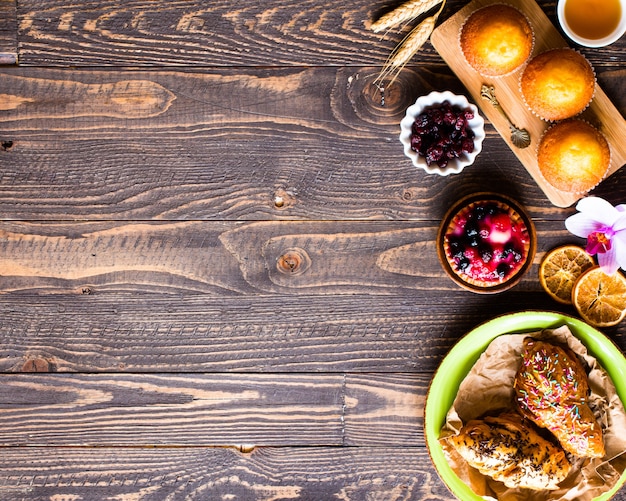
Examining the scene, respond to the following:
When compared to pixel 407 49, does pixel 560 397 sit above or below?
below

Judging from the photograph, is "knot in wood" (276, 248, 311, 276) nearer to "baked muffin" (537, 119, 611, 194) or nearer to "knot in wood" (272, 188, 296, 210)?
"knot in wood" (272, 188, 296, 210)

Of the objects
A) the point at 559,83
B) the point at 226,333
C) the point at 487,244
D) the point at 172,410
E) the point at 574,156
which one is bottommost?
the point at 172,410

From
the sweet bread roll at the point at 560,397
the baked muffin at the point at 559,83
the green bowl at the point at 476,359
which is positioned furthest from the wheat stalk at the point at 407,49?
the sweet bread roll at the point at 560,397

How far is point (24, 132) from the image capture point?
1.71 metres

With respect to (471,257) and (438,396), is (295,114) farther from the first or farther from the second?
(438,396)

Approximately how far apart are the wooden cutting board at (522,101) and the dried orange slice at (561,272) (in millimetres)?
136

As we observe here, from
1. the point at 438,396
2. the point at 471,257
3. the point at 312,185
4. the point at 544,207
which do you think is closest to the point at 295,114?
the point at 312,185

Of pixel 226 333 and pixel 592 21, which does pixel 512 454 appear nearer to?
pixel 226 333

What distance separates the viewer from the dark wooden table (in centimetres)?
168

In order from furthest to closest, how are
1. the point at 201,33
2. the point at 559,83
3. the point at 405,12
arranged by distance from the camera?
the point at 201,33
the point at 405,12
the point at 559,83

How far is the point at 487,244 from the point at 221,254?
73cm

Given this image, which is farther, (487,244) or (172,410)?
(172,410)

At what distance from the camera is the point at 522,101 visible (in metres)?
1.62

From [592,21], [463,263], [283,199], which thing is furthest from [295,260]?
[592,21]
